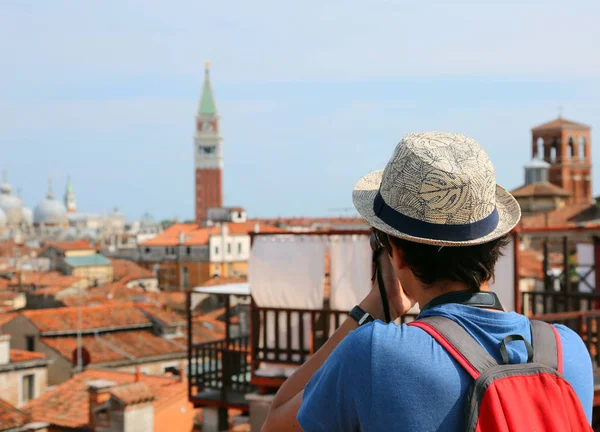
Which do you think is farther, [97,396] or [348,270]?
[97,396]

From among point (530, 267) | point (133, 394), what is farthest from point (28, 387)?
point (530, 267)

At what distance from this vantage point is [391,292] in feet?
6.04

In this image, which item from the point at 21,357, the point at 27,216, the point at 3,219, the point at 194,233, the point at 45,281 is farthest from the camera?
the point at 27,216

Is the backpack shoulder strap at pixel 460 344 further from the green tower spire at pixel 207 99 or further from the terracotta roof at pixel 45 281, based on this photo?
the green tower spire at pixel 207 99

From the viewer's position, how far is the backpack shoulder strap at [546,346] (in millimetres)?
1607

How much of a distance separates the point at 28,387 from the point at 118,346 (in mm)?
4464

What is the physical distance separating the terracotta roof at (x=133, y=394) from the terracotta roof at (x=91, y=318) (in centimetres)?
1562

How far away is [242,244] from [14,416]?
5476cm

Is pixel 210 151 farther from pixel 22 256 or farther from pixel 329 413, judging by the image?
pixel 329 413

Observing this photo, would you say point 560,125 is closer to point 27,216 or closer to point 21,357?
point 21,357

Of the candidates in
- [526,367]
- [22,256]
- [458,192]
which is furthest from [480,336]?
[22,256]

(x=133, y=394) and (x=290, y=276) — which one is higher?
(x=290, y=276)

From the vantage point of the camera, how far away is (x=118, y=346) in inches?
1133

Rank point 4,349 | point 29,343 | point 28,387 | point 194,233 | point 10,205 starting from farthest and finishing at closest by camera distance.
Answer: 1. point 10,205
2. point 194,233
3. point 29,343
4. point 28,387
5. point 4,349
